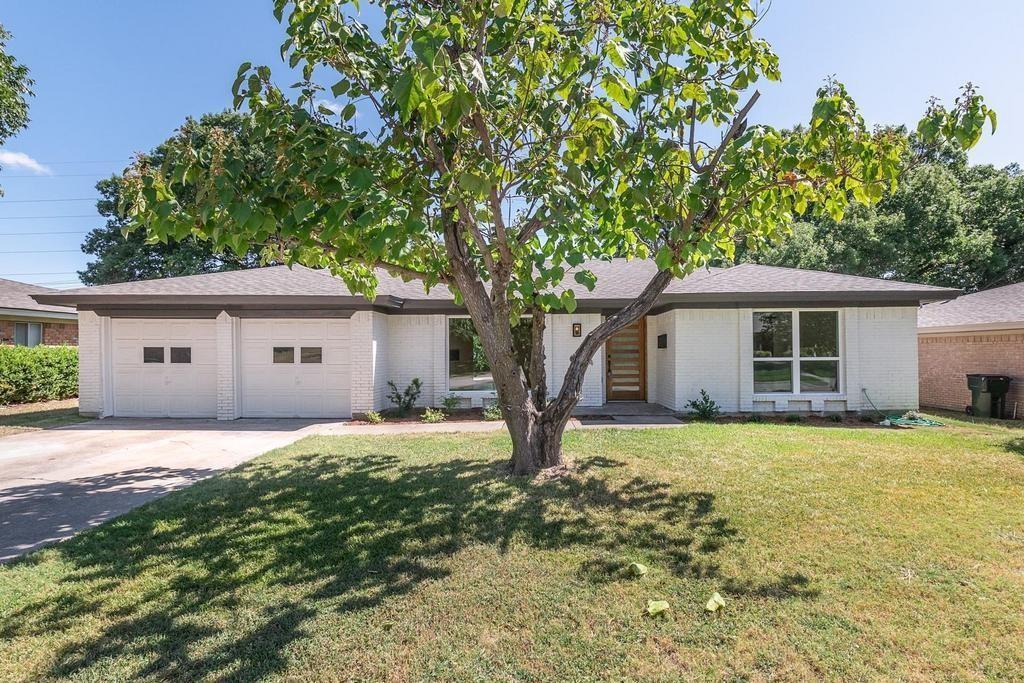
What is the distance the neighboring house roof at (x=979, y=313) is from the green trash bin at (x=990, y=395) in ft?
3.81

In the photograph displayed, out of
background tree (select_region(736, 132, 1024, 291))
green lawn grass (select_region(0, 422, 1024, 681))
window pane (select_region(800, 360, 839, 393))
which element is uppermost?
background tree (select_region(736, 132, 1024, 291))

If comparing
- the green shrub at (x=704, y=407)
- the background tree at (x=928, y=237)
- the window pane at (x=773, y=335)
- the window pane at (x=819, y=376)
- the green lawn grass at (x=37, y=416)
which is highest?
the background tree at (x=928, y=237)

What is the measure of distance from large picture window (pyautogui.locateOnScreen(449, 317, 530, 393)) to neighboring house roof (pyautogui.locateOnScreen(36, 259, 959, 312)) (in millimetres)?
694

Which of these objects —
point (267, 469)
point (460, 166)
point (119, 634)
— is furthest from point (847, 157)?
point (267, 469)

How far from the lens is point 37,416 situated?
11.7 m

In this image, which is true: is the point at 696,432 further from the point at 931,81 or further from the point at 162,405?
the point at 162,405

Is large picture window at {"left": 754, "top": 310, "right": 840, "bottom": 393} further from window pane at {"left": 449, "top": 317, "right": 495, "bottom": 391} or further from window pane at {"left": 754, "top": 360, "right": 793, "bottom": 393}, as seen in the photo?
window pane at {"left": 449, "top": 317, "right": 495, "bottom": 391}

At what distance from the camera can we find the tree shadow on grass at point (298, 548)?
2.85 m

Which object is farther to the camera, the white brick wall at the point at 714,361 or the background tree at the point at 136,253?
the background tree at the point at 136,253

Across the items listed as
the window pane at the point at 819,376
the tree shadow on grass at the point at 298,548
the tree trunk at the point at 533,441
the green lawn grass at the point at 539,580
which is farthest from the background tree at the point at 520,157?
the window pane at the point at 819,376

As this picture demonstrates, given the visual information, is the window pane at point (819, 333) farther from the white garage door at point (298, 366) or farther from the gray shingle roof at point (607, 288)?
the white garage door at point (298, 366)

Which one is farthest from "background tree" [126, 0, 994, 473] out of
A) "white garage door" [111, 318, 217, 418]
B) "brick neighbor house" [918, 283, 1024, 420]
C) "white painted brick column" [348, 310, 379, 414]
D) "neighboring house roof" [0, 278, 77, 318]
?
"neighboring house roof" [0, 278, 77, 318]

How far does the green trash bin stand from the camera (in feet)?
36.9

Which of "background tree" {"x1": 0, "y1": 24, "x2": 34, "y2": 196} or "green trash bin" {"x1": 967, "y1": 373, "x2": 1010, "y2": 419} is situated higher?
"background tree" {"x1": 0, "y1": 24, "x2": 34, "y2": 196}
